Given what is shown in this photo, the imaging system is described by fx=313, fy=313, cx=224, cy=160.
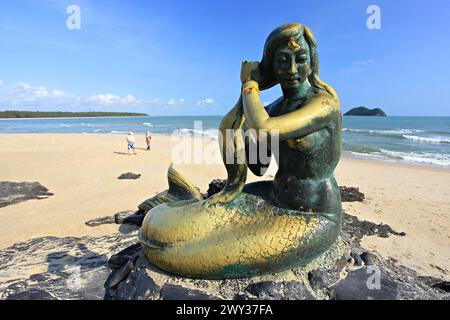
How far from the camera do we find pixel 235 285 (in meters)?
2.23

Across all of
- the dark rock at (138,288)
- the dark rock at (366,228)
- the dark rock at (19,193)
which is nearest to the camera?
the dark rock at (138,288)

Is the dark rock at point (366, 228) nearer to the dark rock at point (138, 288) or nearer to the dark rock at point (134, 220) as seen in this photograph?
the dark rock at point (134, 220)

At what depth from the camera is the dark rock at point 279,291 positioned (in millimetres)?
2156

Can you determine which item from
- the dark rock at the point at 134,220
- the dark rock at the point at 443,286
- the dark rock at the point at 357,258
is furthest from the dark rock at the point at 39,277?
the dark rock at the point at 443,286

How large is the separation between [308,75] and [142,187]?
662 cm

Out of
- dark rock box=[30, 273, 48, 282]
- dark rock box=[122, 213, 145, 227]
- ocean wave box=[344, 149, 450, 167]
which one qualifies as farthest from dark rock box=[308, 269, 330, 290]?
ocean wave box=[344, 149, 450, 167]

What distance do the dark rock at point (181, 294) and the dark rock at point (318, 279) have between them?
2.31ft

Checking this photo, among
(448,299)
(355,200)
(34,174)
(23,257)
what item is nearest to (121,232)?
(23,257)

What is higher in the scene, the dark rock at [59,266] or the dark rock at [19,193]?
the dark rock at [19,193]

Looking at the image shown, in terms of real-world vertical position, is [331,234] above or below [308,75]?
below

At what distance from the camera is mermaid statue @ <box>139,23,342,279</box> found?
213 cm

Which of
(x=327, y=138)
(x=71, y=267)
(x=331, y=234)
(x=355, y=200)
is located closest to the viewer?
(x=327, y=138)

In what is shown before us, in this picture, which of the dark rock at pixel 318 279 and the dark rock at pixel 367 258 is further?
the dark rock at pixel 367 258
